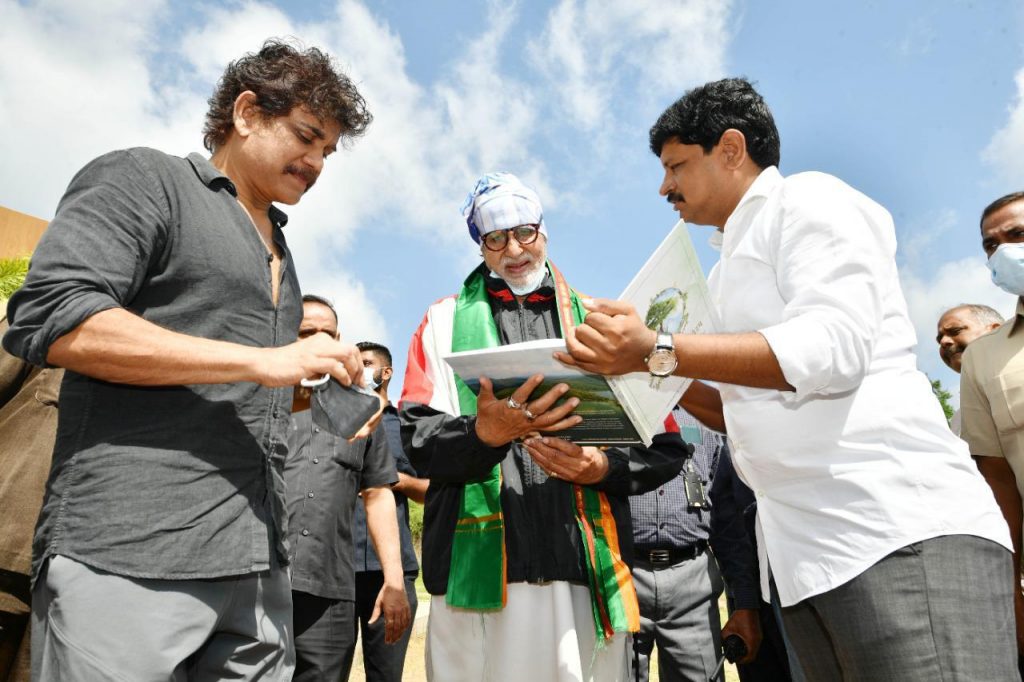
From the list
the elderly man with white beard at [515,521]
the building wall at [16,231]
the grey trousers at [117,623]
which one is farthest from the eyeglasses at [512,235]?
the building wall at [16,231]

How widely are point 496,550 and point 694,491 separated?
6.39 ft

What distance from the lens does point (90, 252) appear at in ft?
5.29

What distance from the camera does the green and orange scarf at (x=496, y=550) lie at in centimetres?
269

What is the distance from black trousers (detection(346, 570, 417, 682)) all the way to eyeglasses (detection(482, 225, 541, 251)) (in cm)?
251

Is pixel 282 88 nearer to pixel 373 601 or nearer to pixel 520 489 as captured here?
pixel 520 489

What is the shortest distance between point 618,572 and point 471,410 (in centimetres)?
88

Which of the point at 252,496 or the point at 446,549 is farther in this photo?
the point at 446,549

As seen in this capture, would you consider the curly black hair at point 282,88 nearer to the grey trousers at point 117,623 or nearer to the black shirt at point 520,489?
the black shirt at point 520,489

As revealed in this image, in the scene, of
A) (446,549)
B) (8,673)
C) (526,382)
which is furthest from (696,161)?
(8,673)

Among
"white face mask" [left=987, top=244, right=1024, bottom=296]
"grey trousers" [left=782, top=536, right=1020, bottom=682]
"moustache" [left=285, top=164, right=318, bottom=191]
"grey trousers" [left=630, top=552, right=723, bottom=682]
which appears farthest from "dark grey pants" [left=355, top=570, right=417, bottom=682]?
"white face mask" [left=987, top=244, right=1024, bottom=296]

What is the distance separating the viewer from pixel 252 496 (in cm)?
185

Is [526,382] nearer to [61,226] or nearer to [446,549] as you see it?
[446,549]

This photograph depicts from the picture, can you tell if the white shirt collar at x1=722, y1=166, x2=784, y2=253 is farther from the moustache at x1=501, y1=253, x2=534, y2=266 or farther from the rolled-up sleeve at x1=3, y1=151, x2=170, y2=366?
the rolled-up sleeve at x1=3, y1=151, x2=170, y2=366

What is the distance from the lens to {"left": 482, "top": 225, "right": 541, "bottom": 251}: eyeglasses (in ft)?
10.5
